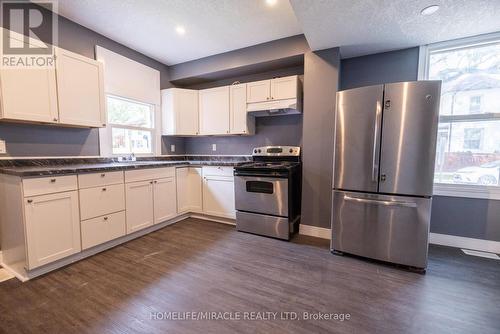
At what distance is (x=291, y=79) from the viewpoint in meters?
2.91

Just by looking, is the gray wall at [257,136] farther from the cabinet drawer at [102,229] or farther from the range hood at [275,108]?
the cabinet drawer at [102,229]

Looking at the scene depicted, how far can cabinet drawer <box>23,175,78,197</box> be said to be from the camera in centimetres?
172

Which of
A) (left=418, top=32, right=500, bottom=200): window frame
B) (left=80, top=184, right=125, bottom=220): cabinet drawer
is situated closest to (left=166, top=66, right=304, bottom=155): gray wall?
(left=418, top=32, right=500, bottom=200): window frame

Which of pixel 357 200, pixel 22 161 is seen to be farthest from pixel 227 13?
pixel 22 161

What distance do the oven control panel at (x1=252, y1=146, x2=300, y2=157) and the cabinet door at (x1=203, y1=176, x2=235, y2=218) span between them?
65cm

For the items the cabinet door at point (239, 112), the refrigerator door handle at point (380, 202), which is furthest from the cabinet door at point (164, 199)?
the refrigerator door handle at point (380, 202)

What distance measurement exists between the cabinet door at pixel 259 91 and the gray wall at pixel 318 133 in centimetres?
57

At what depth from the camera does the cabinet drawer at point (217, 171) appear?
3.14 metres

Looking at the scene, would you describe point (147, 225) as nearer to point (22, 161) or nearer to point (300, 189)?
point (22, 161)

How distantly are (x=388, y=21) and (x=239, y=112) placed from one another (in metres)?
2.08

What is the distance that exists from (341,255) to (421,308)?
83 centimetres

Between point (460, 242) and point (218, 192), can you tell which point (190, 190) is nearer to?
point (218, 192)

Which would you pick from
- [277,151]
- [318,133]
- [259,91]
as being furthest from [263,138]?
[318,133]

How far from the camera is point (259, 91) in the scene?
313 centimetres
